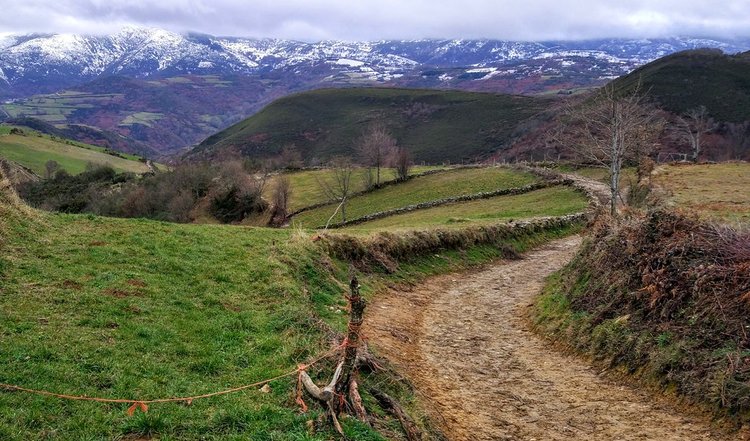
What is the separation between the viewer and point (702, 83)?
441 feet

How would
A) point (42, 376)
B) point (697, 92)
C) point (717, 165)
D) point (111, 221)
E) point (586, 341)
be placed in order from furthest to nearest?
point (697, 92), point (717, 165), point (111, 221), point (586, 341), point (42, 376)

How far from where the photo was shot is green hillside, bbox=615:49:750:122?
119m

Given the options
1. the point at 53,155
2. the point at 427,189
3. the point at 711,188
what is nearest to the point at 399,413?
the point at 711,188

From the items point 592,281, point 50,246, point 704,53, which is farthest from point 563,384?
point 704,53

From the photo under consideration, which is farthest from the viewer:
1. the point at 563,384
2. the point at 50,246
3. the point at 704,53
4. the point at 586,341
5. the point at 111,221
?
the point at 704,53

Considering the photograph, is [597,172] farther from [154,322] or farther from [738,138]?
[738,138]

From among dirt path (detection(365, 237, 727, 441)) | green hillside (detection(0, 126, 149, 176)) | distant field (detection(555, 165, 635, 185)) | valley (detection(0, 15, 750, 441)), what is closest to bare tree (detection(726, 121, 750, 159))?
distant field (detection(555, 165, 635, 185))

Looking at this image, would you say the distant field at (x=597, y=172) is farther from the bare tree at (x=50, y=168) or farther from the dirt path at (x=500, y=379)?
the bare tree at (x=50, y=168)

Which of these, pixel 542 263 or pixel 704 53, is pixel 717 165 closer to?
pixel 542 263

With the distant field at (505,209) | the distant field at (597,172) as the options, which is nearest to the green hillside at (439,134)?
the distant field at (597,172)

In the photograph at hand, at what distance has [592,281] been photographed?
42.8ft

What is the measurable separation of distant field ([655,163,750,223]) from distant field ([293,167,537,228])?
1473 centimetres

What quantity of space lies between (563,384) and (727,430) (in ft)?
9.91

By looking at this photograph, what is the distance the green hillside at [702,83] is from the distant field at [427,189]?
271 feet
